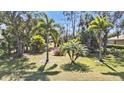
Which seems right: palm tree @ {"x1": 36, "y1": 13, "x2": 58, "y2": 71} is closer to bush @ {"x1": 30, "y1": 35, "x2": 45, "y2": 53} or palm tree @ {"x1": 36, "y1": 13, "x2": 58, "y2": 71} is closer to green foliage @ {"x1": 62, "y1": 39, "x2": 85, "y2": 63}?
bush @ {"x1": 30, "y1": 35, "x2": 45, "y2": 53}

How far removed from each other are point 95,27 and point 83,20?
0.42 m

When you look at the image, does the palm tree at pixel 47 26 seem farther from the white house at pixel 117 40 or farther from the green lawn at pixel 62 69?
the white house at pixel 117 40

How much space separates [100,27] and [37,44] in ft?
6.32

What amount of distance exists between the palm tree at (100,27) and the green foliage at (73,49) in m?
0.54

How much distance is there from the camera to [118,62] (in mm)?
8547

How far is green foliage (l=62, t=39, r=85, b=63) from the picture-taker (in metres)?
8.54

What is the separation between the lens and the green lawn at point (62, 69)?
27.2ft

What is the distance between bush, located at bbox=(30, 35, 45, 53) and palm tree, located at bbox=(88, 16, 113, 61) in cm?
146

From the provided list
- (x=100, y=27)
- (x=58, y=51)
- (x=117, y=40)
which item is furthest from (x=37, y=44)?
(x=117, y=40)

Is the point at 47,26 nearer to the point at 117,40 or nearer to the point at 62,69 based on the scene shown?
the point at 62,69
